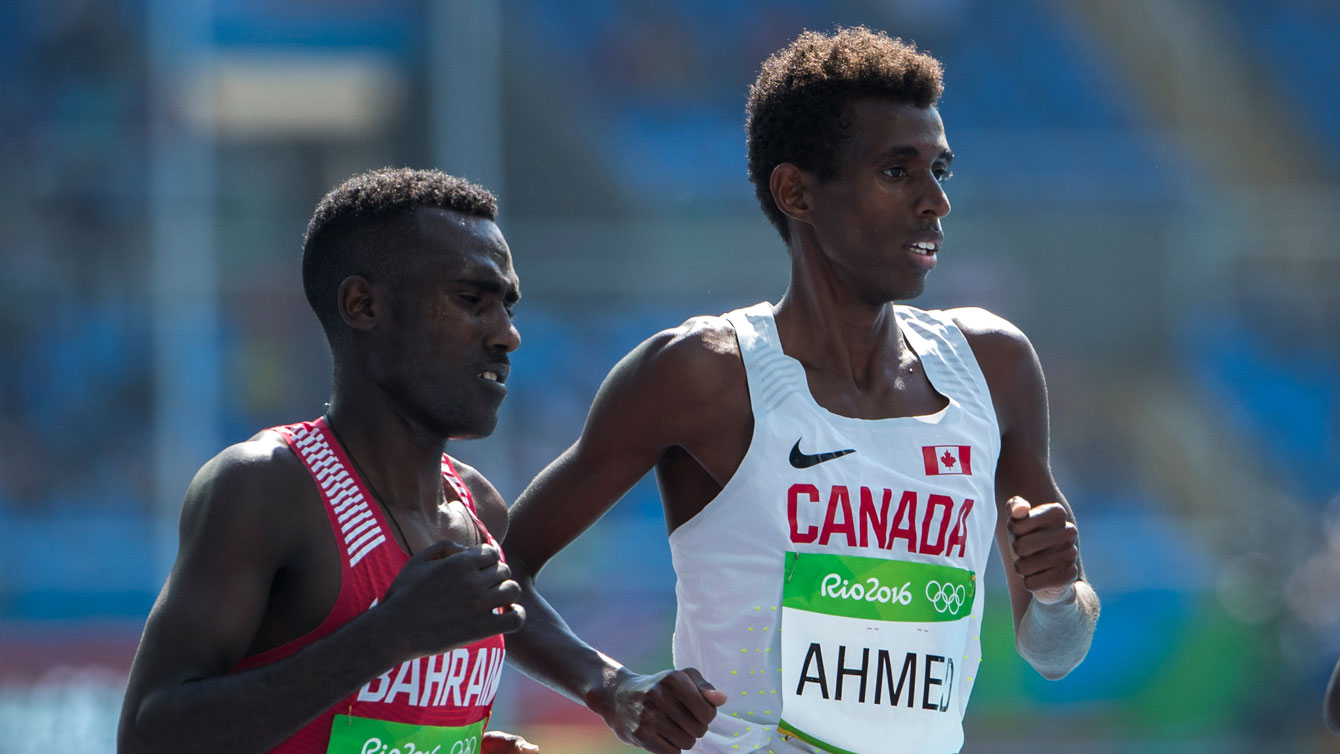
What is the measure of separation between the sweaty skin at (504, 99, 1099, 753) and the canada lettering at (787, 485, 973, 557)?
0.16 m

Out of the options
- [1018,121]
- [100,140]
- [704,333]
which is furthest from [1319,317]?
[704,333]

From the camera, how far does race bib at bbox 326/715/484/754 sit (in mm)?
2074

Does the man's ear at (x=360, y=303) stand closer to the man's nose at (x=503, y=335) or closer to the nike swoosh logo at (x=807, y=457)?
the man's nose at (x=503, y=335)

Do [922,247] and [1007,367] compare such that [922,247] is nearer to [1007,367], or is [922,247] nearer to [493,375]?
[1007,367]

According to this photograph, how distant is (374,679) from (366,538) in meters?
0.20

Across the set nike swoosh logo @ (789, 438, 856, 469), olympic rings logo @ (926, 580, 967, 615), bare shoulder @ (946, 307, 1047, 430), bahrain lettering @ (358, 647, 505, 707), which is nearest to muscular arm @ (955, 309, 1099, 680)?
bare shoulder @ (946, 307, 1047, 430)

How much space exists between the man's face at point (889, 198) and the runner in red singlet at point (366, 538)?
67 centimetres

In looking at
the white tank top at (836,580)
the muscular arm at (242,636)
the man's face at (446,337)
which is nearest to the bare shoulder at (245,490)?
the muscular arm at (242,636)

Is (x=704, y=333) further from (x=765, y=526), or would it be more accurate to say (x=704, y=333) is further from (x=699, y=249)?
(x=699, y=249)

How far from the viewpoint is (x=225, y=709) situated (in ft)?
6.19

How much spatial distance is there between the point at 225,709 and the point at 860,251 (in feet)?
4.49

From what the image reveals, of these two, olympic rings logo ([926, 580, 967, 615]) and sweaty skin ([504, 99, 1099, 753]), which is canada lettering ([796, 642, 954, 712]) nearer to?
olympic rings logo ([926, 580, 967, 615])

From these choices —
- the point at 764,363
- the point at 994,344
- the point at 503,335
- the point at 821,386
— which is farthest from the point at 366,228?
the point at 994,344

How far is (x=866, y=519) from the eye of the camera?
2564mm
